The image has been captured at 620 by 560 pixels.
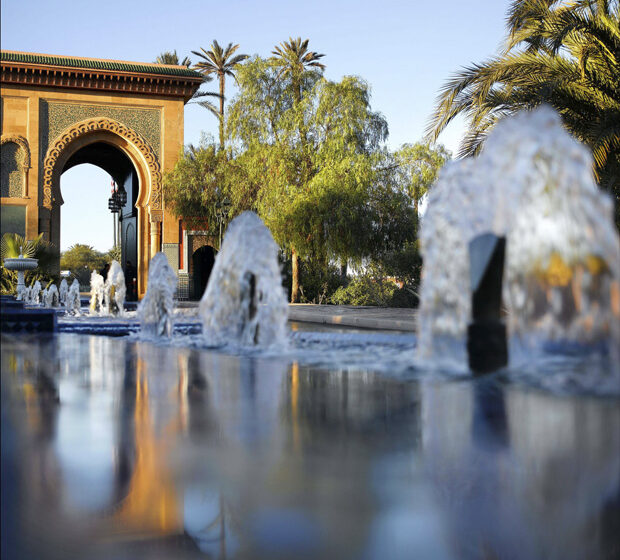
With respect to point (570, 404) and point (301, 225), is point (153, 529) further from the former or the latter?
point (301, 225)

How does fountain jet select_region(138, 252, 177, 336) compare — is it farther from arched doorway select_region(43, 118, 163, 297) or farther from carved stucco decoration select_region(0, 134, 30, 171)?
carved stucco decoration select_region(0, 134, 30, 171)

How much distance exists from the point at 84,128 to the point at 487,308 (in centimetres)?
1982

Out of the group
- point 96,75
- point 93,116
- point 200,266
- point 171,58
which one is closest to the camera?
point 96,75

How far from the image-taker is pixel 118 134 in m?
21.7

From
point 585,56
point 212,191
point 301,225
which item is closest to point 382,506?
point 585,56

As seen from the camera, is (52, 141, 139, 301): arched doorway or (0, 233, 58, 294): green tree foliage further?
(52, 141, 139, 301): arched doorway

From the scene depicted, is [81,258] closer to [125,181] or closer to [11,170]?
[125,181]

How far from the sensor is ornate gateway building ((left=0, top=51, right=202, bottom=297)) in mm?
20703

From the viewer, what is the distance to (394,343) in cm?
546

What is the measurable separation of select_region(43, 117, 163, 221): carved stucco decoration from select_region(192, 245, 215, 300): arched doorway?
188 cm

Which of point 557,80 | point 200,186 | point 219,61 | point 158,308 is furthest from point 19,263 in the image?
point 219,61

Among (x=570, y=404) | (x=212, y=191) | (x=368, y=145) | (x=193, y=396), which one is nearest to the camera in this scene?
(x=570, y=404)

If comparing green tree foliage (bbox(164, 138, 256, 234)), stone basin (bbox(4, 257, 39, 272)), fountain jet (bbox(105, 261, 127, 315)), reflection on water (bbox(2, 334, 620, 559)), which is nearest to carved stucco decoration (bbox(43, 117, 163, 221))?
green tree foliage (bbox(164, 138, 256, 234))

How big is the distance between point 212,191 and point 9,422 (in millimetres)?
19142
